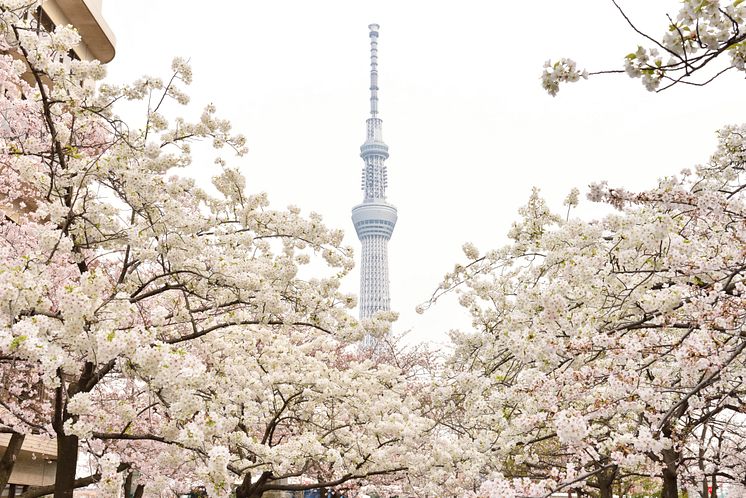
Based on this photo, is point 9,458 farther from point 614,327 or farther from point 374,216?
point 374,216

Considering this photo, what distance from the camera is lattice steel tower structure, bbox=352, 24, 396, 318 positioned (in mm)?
110750

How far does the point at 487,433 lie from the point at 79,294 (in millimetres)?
5339

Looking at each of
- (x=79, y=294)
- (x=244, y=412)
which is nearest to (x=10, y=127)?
(x=244, y=412)

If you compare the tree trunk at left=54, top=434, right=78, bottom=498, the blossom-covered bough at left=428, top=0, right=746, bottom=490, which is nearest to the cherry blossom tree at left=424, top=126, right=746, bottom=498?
the blossom-covered bough at left=428, top=0, right=746, bottom=490

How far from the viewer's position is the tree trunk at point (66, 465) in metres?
7.83

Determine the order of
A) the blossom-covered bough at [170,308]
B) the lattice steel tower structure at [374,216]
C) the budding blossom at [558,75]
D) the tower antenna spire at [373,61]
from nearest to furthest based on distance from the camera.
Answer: the budding blossom at [558,75] < the blossom-covered bough at [170,308] < the lattice steel tower structure at [374,216] < the tower antenna spire at [373,61]

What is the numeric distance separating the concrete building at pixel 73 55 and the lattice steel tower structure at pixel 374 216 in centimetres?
8408

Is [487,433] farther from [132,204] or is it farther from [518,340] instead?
[132,204]

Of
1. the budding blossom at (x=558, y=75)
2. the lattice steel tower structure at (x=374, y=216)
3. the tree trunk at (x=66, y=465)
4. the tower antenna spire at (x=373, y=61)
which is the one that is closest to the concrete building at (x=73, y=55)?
the tree trunk at (x=66, y=465)

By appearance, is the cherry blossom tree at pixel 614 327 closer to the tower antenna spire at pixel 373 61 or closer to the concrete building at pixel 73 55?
the concrete building at pixel 73 55

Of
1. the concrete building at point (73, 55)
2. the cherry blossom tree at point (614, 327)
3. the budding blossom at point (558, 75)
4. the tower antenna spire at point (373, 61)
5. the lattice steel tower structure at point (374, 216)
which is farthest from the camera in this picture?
the tower antenna spire at point (373, 61)

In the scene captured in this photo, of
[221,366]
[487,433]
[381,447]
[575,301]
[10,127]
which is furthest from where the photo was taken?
[10,127]

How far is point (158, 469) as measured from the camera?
584 inches

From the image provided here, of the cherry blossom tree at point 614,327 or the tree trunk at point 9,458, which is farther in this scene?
the tree trunk at point 9,458
